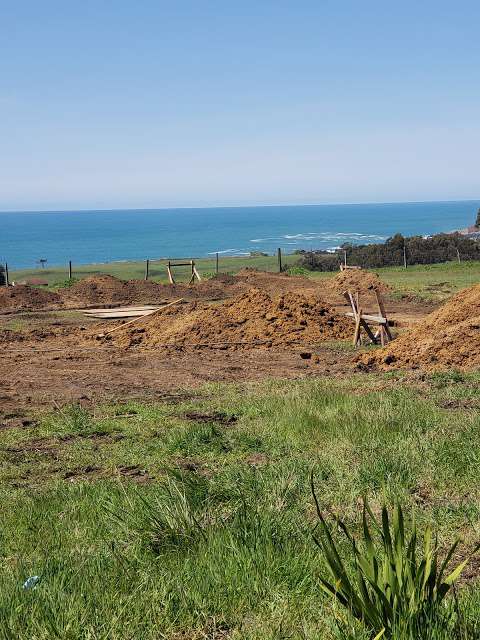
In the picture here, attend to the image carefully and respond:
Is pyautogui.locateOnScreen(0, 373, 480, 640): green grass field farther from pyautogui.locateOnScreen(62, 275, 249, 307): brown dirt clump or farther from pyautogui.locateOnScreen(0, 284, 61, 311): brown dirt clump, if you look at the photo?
pyautogui.locateOnScreen(62, 275, 249, 307): brown dirt clump

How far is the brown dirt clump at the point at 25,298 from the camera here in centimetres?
3316

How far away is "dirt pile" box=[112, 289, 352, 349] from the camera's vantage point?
858 inches

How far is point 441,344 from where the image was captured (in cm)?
1602

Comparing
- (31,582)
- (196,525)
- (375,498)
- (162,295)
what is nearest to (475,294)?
(375,498)

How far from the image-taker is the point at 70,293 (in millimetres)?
36312

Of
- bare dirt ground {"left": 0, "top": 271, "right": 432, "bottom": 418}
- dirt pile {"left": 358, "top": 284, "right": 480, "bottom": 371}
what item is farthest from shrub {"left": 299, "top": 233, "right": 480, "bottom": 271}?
dirt pile {"left": 358, "top": 284, "right": 480, "bottom": 371}

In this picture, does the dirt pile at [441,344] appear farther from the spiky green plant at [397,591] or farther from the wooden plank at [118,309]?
the wooden plank at [118,309]

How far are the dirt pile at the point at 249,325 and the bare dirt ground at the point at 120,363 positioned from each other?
0.20 m

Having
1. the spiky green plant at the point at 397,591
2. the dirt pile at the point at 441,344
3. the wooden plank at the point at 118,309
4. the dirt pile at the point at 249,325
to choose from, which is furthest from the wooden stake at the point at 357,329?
the spiky green plant at the point at 397,591

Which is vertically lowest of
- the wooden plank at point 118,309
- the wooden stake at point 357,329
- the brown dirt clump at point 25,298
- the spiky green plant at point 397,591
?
the wooden plank at point 118,309

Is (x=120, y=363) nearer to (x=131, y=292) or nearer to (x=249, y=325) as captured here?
(x=249, y=325)

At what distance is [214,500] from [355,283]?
29.2m

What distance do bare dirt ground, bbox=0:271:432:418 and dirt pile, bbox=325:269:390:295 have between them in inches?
210

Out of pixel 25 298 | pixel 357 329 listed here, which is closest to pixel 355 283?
pixel 25 298
